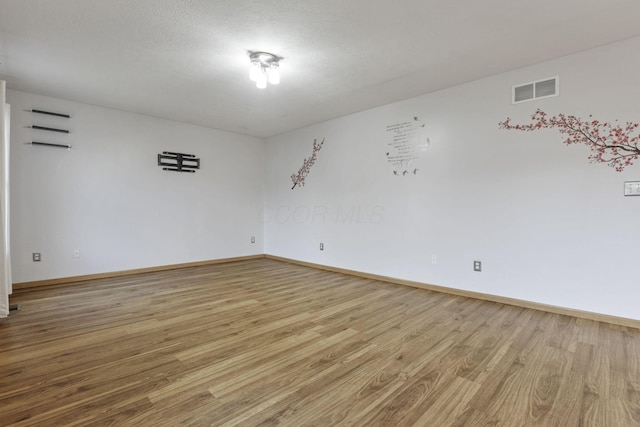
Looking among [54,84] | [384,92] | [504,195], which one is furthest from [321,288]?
[54,84]

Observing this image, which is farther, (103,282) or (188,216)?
(188,216)

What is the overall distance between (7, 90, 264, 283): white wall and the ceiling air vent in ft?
15.2

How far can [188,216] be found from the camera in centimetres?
513

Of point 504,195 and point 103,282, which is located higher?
point 504,195

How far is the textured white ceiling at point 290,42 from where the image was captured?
2102mm

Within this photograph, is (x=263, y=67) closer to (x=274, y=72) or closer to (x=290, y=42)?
(x=274, y=72)

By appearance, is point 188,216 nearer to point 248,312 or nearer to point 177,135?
point 177,135

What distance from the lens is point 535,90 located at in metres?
2.95

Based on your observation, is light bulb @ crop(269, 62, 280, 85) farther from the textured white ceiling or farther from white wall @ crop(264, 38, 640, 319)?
white wall @ crop(264, 38, 640, 319)

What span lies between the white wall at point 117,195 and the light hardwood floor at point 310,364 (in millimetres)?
987

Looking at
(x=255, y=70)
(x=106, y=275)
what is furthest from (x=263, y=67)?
(x=106, y=275)

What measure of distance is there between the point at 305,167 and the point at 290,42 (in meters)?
2.91

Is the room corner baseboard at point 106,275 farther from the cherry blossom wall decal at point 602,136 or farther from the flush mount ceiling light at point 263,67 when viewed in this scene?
the cherry blossom wall decal at point 602,136

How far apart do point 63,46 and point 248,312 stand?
2974 millimetres
